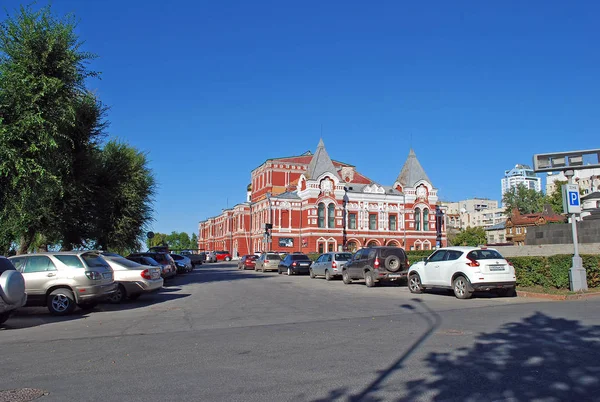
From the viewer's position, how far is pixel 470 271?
15.6m

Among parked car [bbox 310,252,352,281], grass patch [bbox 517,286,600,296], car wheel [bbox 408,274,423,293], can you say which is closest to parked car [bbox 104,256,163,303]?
car wheel [bbox 408,274,423,293]

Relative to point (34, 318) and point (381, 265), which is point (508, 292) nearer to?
point (381, 265)

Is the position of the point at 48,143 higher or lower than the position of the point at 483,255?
higher

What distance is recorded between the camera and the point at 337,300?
1647 cm

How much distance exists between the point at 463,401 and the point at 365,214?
6396 cm

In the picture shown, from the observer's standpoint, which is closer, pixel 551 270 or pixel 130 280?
pixel 130 280

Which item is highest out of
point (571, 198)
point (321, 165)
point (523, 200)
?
Result: point (321, 165)

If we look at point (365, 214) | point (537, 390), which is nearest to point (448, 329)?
point (537, 390)

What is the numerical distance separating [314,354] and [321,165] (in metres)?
60.4

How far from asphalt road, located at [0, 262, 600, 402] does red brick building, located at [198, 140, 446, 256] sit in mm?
49624

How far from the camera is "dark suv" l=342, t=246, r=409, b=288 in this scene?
21797 mm

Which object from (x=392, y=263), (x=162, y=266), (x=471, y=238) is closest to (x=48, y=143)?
(x=162, y=266)

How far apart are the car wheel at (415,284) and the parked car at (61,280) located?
10.4 m

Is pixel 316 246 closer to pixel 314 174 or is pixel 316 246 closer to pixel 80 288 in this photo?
pixel 314 174
